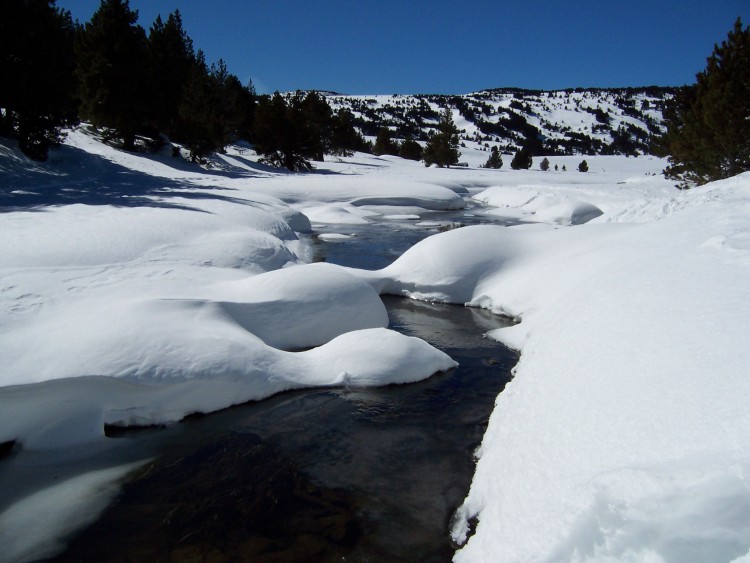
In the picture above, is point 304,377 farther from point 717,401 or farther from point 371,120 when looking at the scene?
point 371,120

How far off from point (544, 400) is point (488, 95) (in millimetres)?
210797

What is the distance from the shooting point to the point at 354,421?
16.6 feet

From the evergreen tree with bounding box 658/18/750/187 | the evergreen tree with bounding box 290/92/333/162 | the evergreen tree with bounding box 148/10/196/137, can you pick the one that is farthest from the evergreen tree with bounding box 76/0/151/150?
the evergreen tree with bounding box 658/18/750/187

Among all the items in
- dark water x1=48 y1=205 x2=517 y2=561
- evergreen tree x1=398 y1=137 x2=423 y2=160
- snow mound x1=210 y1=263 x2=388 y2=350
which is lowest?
dark water x1=48 y1=205 x2=517 y2=561

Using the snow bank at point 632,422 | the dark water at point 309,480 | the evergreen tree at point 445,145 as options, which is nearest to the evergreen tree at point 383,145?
the evergreen tree at point 445,145

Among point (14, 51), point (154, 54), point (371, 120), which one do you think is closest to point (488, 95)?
point (371, 120)

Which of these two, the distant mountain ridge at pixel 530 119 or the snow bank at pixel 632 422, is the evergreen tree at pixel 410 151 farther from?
the snow bank at pixel 632 422

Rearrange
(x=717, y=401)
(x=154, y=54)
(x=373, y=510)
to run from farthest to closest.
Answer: (x=154, y=54)
(x=373, y=510)
(x=717, y=401)

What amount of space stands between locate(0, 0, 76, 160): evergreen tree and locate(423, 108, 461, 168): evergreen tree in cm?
3824

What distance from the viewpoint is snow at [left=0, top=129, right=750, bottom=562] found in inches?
95.4

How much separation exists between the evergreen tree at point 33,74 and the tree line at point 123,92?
0.03 meters

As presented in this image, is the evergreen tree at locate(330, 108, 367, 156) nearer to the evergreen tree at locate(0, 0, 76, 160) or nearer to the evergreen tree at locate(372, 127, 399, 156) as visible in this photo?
the evergreen tree at locate(372, 127, 399, 156)

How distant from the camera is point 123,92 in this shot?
22312 mm

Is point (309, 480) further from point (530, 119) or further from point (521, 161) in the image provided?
point (530, 119)
